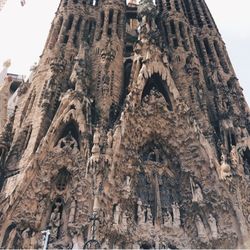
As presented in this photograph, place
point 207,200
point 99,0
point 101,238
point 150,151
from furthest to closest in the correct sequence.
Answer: point 99,0
point 150,151
point 207,200
point 101,238

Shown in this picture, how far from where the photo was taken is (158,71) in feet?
58.3

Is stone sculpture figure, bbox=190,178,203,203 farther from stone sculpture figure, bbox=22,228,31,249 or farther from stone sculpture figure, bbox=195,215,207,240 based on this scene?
stone sculpture figure, bbox=22,228,31,249

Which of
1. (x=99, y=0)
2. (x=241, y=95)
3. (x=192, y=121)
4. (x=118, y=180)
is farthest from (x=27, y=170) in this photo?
(x=99, y=0)

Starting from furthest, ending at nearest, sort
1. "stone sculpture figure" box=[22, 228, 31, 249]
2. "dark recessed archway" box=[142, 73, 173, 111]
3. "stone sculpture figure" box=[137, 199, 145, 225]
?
"dark recessed archway" box=[142, 73, 173, 111] → "stone sculpture figure" box=[137, 199, 145, 225] → "stone sculpture figure" box=[22, 228, 31, 249]

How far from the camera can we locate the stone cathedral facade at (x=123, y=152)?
42.6 feet

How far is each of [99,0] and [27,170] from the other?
1526 cm

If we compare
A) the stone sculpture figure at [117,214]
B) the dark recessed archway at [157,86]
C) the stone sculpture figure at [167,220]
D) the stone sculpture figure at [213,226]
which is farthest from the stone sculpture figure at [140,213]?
the dark recessed archway at [157,86]

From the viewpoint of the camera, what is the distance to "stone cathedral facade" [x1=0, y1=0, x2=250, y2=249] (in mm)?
12977

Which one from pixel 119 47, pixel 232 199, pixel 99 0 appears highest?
pixel 99 0

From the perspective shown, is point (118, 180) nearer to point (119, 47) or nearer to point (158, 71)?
point (158, 71)

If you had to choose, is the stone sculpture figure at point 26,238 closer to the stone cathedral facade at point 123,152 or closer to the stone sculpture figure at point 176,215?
the stone cathedral facade at point 123,152

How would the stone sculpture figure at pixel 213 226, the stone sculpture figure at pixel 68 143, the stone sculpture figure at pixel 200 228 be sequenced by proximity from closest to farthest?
the stone sculpture figure at pixel 213 226, the stone sculpture figure at pixel 200 228, the stone sculpture figure at pixel 68 143

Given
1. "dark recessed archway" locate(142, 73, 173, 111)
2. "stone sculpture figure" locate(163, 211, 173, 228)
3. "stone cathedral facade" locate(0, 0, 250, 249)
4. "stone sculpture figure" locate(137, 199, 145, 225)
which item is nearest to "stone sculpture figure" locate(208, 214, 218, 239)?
"stone cathedral facade" locate(0, 0, 250, 249)

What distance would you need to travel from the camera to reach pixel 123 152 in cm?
1476
